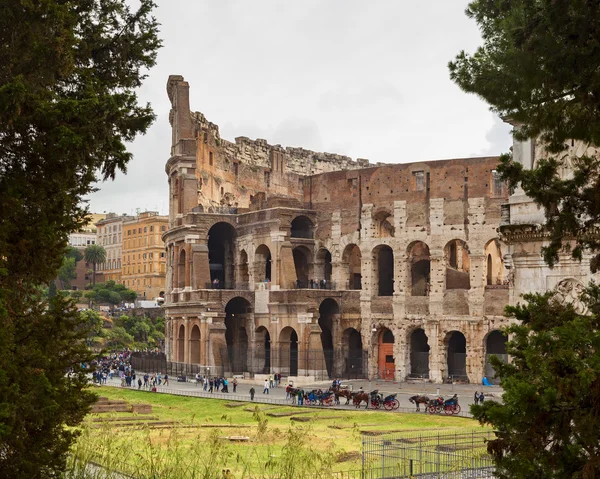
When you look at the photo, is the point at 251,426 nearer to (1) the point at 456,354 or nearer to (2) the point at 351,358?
(1) the point at 456,354

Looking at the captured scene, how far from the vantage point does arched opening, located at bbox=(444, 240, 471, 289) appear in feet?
144

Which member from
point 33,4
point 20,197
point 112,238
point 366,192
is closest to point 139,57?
point 33,4

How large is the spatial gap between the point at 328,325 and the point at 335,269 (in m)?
3.06

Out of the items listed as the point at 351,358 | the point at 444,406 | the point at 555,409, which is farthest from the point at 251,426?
the point at 351,358

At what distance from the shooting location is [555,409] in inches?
307

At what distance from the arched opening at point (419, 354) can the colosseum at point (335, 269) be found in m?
0.06

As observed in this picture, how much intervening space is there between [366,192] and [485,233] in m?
7.34

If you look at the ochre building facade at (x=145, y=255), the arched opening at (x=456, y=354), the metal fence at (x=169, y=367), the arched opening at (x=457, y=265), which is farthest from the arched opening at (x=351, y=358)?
the ochre building facade at (x=145, y=255)

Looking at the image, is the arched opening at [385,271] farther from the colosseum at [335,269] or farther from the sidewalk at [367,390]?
the sidewalk at [367,390]

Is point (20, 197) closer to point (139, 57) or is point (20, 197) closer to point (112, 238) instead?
point (139, 57)

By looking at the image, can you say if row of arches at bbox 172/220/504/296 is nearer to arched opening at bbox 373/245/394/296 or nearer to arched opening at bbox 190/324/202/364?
arched opening at bbox 373/245/394/296

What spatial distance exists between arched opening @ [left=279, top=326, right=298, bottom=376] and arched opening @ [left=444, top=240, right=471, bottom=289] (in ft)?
27.7

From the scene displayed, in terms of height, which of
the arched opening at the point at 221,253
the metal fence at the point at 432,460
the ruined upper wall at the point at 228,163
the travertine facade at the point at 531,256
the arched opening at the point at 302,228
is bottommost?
the metal fence at the point at 432,460

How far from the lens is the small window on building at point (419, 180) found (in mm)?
43969
